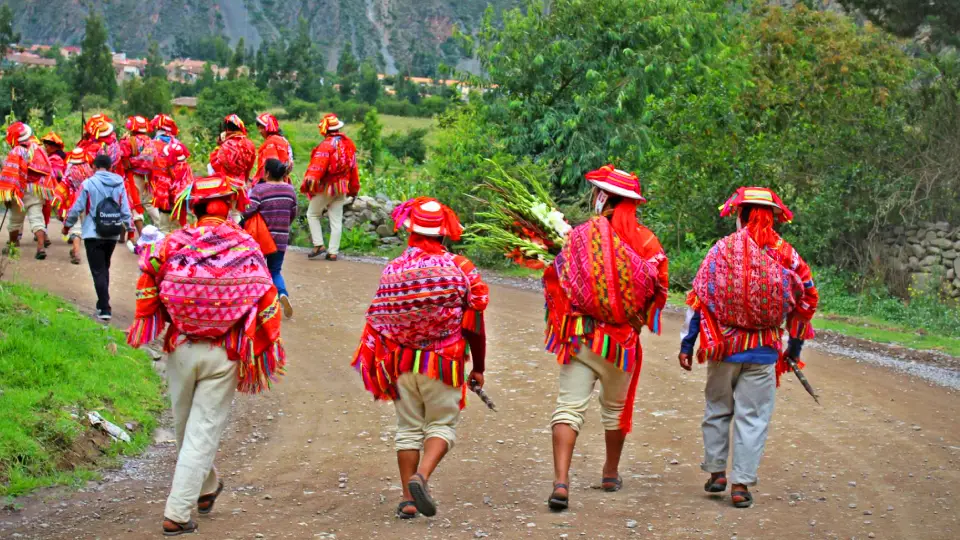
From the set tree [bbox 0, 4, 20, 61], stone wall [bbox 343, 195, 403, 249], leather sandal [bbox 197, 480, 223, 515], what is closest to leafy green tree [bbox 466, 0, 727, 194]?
stone wall [bbox 343, 195, 403, 249]

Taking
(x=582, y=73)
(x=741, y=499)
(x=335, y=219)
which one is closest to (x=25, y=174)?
(x=335, y=219)

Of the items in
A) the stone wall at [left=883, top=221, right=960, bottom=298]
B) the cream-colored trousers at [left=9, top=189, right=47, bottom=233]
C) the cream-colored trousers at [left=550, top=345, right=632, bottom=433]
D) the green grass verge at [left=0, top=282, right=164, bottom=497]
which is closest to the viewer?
the cream-colored trousers at [left=550, top=345, right=632, bottom=433]

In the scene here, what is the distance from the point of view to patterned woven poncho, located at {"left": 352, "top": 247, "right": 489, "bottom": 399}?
6188mm

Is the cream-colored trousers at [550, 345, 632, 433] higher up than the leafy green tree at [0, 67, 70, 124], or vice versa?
the cream-colored trousers at [550, 345, 632, 433]

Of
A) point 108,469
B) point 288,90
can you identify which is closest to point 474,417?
point 108,469

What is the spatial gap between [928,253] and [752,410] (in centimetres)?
1144

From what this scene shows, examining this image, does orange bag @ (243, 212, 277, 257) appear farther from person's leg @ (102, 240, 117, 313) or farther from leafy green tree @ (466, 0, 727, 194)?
leafy green tree @ (466, 0, 727, 194)

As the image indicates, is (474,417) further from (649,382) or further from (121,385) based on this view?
(121,385)

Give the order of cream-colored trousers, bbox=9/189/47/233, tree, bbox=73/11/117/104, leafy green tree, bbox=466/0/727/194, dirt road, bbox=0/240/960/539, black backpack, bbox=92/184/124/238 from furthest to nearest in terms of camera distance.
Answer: tree, bbox=73/11/117/104 < leafy green tree, bbox=466/0/727/194 < cream-colored trousers, bbox=9/189/47/233 < black backpack, bbox=92/184/124/238 < dirt road, bbox=0/240/960/539

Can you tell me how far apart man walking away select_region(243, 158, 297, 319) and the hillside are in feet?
391

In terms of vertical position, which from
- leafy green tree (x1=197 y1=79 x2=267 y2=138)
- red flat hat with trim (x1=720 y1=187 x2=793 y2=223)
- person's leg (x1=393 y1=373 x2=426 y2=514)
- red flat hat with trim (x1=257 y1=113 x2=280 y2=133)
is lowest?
leafy green tree (x1=197 y1=79 x2=267 y2=138)

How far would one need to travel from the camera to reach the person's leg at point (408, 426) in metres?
6.29

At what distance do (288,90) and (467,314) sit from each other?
71358 millimetres

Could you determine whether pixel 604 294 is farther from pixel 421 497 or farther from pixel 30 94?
pixel 30 94
